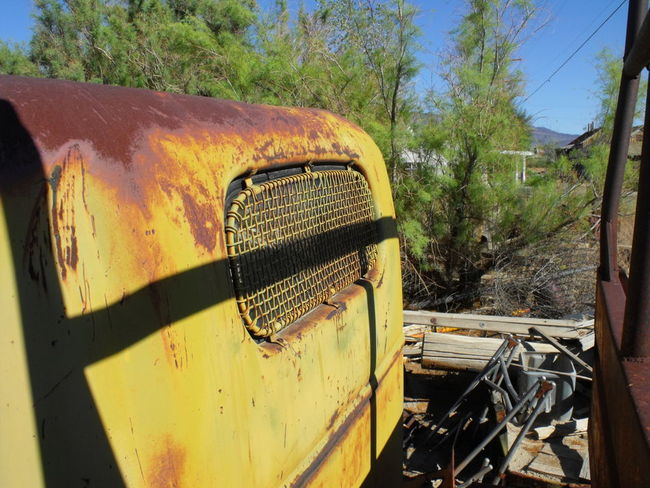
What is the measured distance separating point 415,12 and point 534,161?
414cm

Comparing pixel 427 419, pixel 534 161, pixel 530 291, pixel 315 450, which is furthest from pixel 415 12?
pixel 315 450

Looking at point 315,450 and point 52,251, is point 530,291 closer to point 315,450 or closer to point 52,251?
point 315,450

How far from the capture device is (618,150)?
1.80 meters

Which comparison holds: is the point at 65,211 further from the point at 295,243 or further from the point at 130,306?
the point at 295,243

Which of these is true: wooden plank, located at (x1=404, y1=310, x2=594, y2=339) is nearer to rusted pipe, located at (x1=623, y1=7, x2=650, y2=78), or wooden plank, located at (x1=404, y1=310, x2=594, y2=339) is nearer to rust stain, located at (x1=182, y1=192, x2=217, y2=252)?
rusted pipe, located at (x1=623, y1=7, x2=650, y2=78)

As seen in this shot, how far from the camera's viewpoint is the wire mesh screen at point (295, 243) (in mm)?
1275

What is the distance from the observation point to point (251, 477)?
1.21 meters

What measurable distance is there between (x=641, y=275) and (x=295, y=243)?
89 centimetres

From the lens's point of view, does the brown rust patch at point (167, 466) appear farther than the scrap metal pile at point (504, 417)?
No

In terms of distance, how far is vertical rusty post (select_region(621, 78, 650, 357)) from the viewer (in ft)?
3.10

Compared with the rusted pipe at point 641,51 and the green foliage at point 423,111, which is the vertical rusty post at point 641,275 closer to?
the rusted pipe at point 641,51

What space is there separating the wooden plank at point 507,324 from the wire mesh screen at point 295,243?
469 centimetres

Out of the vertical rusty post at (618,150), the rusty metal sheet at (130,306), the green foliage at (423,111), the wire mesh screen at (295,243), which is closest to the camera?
the rusty metal sheet at (130,306)

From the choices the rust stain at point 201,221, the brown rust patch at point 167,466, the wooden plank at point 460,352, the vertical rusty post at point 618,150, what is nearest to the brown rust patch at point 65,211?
the rust stain at point 201,221
